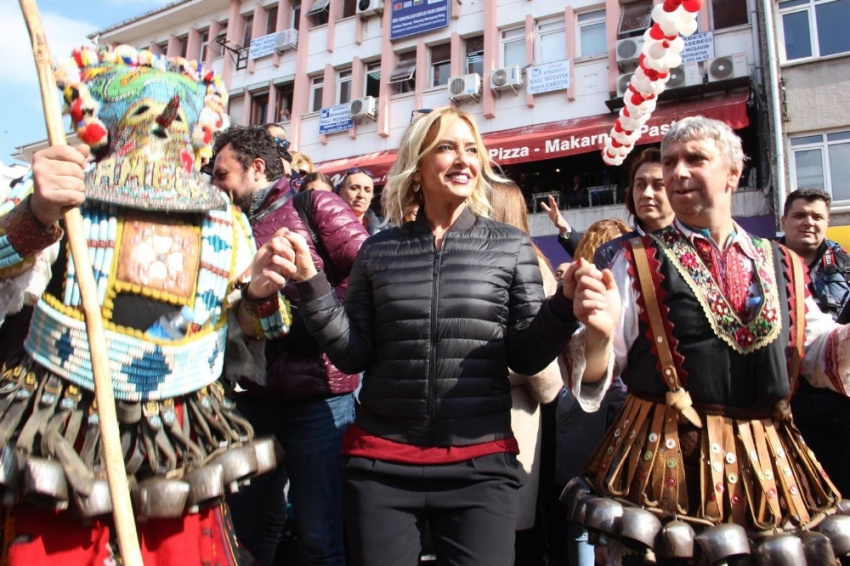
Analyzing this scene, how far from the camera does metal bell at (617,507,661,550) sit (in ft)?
5.41

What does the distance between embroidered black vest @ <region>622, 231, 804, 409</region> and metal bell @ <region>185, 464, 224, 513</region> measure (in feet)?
4.11

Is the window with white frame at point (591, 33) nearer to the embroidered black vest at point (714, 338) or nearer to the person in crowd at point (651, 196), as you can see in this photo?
the person in crowd at point (651, 196)

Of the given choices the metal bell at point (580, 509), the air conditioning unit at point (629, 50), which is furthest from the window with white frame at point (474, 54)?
the metal bell at point (580, 509)

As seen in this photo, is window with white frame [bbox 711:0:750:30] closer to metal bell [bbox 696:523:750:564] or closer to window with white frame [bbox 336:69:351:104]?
window with white frame [bbox 336:69:351:104]

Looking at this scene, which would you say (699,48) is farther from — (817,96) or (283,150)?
(283,150)

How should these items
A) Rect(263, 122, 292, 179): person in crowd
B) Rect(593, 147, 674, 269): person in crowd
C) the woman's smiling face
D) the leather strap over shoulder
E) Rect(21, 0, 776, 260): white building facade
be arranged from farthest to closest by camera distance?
Rect(21, 0, 776, 260): white building facade, Rect(263, 122, 292, 179): person in crowd, Rect(593, 147, 674, 269): person in crowd, the woman's smiling face, the leather strap over shoulder

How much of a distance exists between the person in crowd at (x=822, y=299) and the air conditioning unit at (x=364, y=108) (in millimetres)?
13941

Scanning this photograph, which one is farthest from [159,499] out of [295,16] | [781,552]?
[295,16]

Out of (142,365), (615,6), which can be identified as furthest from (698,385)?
(615,6)

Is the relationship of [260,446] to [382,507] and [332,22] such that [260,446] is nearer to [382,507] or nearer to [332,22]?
[382,507]

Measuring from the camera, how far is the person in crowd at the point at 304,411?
2.35 metres

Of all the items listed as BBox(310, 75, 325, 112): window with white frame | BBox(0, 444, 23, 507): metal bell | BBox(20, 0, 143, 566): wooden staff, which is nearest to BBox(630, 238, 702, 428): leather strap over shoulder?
BBox(20, 0, 143, 566): wooden staff

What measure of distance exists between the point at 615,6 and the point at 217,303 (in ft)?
48.4

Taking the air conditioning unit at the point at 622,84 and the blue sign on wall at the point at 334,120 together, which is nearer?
the air conditioning unit at the point at 622,84
